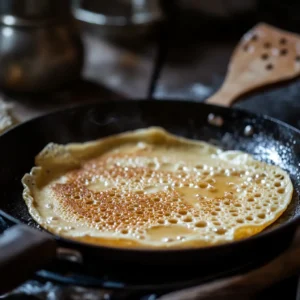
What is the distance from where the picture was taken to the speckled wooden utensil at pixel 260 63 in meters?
1.13

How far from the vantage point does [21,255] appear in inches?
22.5

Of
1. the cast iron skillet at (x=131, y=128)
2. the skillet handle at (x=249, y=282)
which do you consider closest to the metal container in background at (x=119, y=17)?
the cast iron skillet at (x=131, y=128)

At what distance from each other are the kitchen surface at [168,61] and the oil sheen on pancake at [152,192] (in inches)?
8.8

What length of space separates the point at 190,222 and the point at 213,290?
0.14 meters

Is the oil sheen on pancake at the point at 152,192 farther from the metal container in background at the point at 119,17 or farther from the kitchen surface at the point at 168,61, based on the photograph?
the metal container in background at the point at 119,17

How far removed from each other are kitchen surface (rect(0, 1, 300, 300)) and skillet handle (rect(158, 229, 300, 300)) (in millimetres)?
498

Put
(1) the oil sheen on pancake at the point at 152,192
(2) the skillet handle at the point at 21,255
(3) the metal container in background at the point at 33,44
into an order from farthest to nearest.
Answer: (3) the metal container in background at the point at 33,44 → (1) the oil sheen on pancake at the point at 152,192 → (2) the skillet handle at the point at 21,255

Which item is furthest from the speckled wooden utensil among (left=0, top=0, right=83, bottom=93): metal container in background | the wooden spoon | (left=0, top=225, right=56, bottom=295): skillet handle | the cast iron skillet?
(left=0, top=225, right=56, bottom=295): skillet handle

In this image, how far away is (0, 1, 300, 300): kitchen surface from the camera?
1.26 metres

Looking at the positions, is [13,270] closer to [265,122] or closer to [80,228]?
[80,228]

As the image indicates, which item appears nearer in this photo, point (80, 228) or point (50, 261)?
point (50, 261)

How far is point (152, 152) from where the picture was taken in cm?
96

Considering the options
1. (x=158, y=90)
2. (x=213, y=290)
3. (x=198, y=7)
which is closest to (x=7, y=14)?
(x=158, y=90)

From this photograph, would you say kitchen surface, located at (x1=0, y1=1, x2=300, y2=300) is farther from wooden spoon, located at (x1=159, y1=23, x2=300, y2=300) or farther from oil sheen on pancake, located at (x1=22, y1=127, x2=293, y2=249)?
oil sheen on pancake, located at (x1=22, y1=127, x2=293, y2=249)
